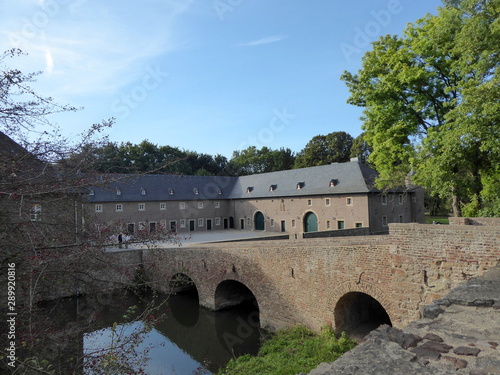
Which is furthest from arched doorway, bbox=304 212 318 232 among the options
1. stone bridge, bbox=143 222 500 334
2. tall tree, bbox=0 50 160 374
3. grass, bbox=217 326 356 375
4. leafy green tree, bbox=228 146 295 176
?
leafy green tree, bbox=228 146 295 176

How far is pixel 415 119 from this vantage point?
1420cm

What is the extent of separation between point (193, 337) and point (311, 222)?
17.5m

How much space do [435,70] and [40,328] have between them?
15.2 m

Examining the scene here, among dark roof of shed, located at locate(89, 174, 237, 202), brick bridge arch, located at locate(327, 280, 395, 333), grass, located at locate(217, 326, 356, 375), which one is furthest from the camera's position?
dark roof of shed, located at locate(89, 174, 237, 202)

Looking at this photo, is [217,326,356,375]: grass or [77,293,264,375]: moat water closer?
[217,326,356,375]: grass

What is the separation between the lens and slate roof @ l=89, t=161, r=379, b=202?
2638 cm

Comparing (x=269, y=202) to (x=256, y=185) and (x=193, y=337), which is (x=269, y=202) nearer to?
(x=256, y=185)

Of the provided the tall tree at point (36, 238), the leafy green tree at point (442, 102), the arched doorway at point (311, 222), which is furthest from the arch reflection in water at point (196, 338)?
the arched doorway at point (311, 222)

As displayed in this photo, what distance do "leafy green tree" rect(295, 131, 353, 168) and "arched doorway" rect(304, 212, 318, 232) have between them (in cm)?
2066

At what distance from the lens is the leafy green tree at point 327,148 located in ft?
160

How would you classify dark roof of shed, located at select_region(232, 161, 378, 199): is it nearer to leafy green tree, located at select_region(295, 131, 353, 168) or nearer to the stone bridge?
the stone bridge

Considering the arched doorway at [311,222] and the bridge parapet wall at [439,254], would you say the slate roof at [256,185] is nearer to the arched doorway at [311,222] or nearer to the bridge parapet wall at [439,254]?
the arched doorway at [311,222]

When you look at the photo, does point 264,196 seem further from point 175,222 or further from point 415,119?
point 415,119

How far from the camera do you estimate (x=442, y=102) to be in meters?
13.6
